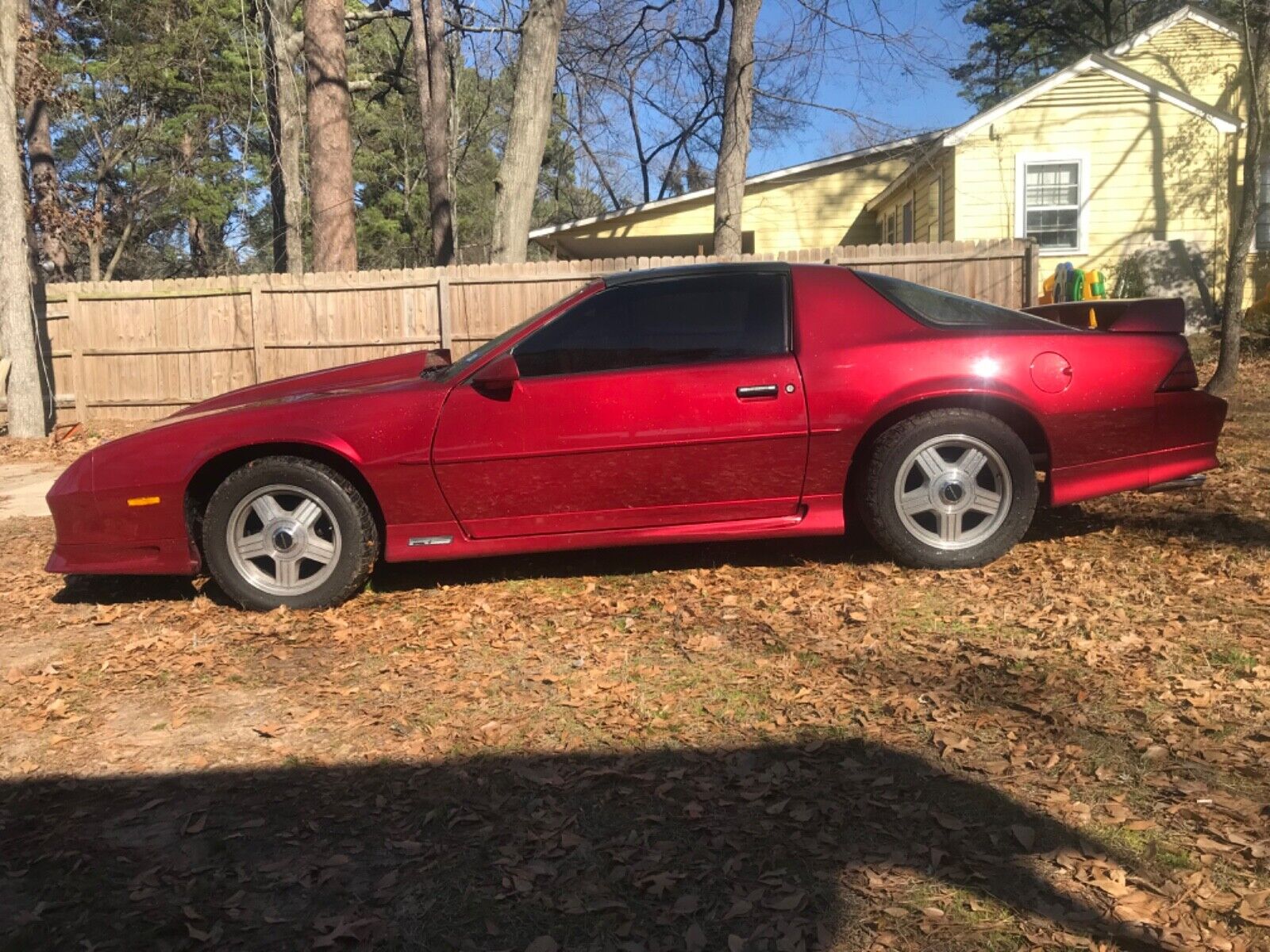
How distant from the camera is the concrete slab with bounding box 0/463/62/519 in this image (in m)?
7.97

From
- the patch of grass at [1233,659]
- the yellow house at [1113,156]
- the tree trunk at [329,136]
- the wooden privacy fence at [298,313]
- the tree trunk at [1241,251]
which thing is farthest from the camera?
the yellow house at [1113,156]

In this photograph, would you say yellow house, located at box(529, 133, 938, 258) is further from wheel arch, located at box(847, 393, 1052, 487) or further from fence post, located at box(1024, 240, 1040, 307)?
wheel arch, located at box(847, 393, 1052, 487)

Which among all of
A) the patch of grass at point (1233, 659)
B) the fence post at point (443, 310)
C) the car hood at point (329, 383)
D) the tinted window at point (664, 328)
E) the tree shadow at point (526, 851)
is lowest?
the tree shadow at point (526, 851)

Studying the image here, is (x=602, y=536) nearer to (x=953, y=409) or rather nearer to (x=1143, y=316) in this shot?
(x=953, y=409)

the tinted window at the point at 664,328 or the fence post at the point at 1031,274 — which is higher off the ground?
the fence post at the point at 1031,274

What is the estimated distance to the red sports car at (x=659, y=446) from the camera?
15.4ft

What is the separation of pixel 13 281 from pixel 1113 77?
15.4 m

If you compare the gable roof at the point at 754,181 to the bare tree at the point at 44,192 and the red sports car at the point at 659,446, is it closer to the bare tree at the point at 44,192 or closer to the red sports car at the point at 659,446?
the bare tree at the point at 44,192

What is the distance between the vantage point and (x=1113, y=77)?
16.0m

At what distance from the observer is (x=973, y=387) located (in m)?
4.77

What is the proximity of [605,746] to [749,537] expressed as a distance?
67.7 inches

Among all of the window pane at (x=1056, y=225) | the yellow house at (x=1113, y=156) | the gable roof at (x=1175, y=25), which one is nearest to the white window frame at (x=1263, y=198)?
the yellow house at (x=1113, y=156)

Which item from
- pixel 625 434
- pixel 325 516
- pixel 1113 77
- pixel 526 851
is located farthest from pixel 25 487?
pixel 1113 77

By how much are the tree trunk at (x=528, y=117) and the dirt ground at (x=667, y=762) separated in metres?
8.41
